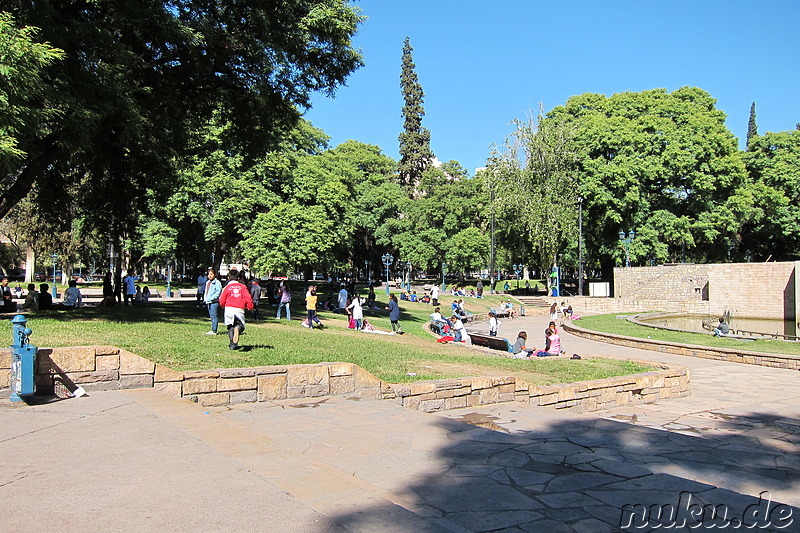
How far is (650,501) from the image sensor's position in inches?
162

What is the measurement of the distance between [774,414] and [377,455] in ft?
25.6

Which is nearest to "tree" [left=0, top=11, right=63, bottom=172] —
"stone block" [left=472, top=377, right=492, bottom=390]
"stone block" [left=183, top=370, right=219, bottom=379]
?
"stone block" [left=183, top=370, right=219, bottom=379]

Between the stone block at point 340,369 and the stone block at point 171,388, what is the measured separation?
200 cm

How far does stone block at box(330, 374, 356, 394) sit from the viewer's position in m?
8.47

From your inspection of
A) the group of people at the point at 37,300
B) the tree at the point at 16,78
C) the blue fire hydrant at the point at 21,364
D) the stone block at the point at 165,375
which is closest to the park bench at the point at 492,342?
the stone block at the point at 165,375

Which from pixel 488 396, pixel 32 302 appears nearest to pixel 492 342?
pixel 488 396

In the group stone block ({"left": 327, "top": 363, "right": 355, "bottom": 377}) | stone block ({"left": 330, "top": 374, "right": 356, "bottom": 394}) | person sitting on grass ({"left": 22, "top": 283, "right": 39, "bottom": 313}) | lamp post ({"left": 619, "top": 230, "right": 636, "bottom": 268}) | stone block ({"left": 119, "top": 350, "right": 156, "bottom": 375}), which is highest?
lamp post ({"left": 619, "top": 230, "right": 636, "bottom": 268})

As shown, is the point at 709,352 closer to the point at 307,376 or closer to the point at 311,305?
the point at 311,305

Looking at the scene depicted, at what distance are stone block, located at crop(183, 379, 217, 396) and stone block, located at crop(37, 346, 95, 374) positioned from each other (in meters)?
1.21

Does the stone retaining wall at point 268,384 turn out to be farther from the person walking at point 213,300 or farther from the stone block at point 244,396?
the person walking at point 213,300

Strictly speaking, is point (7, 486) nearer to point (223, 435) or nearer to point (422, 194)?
point (223, 435)

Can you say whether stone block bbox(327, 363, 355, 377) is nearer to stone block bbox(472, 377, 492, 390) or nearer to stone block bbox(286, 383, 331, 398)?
stone block bbox(286, 383, 331, 398)

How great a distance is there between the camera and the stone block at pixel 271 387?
8.04 meters

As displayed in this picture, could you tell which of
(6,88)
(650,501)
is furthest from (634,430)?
(6,88)
